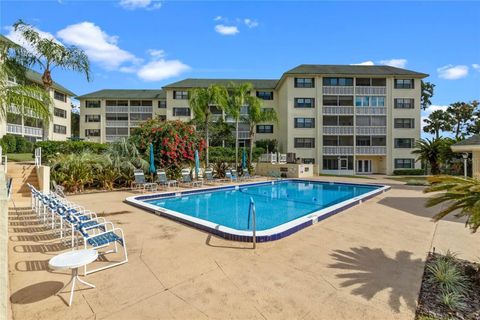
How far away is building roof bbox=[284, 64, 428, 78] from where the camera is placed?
33500 mm

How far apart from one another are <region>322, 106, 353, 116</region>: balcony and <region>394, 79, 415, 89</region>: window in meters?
7.18

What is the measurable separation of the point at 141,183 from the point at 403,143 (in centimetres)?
3424

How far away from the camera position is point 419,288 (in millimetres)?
4129

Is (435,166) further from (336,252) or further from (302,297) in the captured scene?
(302,297)

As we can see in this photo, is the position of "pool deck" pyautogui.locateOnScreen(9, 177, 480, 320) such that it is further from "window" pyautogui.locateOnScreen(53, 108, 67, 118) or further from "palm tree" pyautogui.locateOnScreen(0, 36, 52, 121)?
"window" pyautogui.locateOnScreen(53, 108, 67, 118)

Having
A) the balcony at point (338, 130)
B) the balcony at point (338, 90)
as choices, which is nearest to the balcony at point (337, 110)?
the balcony at point (338, 130)

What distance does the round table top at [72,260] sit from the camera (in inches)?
141

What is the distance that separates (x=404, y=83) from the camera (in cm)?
3422

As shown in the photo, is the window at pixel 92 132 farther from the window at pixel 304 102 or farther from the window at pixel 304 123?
the window at pixel 304 102

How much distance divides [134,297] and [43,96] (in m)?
8.65

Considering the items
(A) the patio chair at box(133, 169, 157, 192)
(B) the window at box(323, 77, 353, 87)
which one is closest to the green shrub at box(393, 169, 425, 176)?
(B) the window at box(323, 77, 353, 87)

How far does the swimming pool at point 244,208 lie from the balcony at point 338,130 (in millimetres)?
16271

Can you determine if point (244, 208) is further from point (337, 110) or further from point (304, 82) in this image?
point (337, 110)

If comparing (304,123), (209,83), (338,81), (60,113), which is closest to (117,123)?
(60,113)
